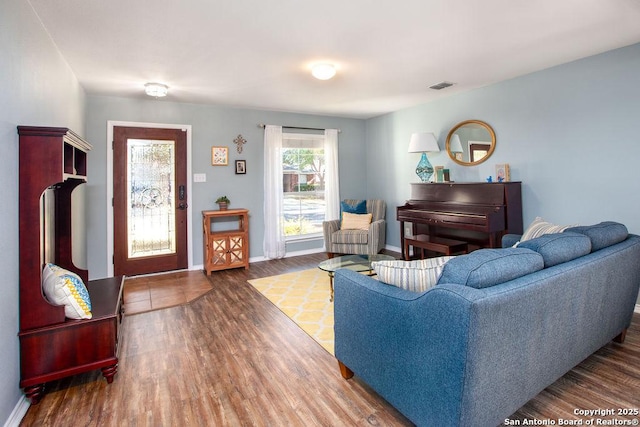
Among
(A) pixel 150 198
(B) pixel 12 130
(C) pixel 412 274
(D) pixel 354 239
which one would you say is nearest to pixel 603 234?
(C) pixel 412 274

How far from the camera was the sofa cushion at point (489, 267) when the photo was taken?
4.48 ft

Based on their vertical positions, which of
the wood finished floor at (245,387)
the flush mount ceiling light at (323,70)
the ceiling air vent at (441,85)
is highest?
the ceiling air vent at (441,85)

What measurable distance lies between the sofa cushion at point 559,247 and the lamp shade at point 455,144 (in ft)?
9.15

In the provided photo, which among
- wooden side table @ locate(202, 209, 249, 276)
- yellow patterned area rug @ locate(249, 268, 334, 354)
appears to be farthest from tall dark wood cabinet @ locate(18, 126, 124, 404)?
wooden side table @ locate(202, 209, 249, 276)

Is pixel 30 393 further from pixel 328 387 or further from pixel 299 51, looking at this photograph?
pixel 299 51

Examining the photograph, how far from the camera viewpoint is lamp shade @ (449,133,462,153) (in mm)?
4517

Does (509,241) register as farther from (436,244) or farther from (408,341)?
(408,341)

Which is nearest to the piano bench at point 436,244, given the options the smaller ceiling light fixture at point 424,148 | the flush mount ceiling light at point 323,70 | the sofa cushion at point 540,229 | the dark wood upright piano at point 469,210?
the dark wood upright piano at point 469,210

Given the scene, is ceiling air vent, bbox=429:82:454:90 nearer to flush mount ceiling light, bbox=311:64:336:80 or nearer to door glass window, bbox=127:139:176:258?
flush mount ceiling light, bbox=311:64:336:80

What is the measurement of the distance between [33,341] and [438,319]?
2.16m

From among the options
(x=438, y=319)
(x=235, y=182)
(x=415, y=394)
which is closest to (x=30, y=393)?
(x=415, y=394)

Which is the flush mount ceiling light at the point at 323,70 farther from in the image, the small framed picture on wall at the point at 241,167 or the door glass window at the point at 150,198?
the door glass window at the point at 150,198

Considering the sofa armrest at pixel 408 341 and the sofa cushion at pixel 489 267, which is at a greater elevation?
the sofa cushion at pixel 489 267

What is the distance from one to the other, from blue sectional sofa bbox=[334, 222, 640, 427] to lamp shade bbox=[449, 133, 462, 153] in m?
2.65
